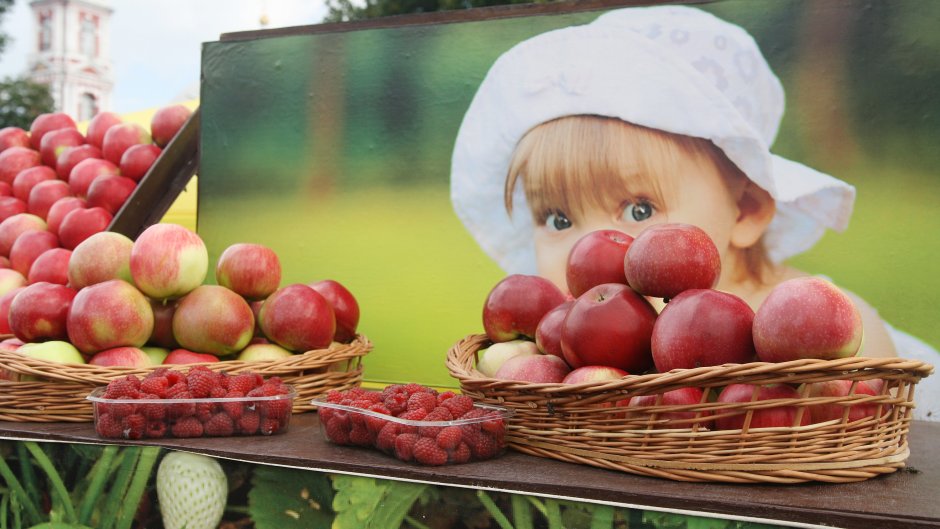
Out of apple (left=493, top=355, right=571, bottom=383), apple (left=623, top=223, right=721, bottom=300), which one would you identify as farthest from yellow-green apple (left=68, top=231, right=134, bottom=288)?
apple (left=623, top=223, right=721, bottom=300)

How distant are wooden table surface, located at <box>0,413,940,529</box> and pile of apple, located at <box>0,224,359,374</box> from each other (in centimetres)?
35

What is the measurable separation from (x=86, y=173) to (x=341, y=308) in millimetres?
1735

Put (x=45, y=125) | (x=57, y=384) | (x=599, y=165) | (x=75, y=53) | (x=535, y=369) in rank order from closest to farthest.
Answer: (x=535, y=369) < (x=57, y=384) < (x=599, y=165) < (x=45, y=125) < (x=75, y=53)

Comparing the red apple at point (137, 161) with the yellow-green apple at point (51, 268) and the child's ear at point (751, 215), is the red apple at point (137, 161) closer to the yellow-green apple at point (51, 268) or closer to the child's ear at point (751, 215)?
the yellow-green apple at point (51, 268)

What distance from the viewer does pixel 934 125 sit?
239 cm

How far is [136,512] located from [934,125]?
2.32 metres

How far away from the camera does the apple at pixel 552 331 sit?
1773mm

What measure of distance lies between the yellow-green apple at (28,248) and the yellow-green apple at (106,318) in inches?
49.5

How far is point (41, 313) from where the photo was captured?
213 centimetres

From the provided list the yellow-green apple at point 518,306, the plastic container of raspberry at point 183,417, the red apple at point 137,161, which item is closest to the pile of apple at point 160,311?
the plastic container of raspberry at point 183,417

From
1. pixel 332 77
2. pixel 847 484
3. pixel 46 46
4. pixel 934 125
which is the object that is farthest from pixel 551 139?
pixel 46 46

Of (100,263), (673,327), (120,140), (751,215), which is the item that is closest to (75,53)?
(120,140)

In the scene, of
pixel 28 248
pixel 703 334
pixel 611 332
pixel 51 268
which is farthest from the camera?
pixel 28 248

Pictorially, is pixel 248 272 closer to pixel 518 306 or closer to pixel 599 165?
pixel 518 306
